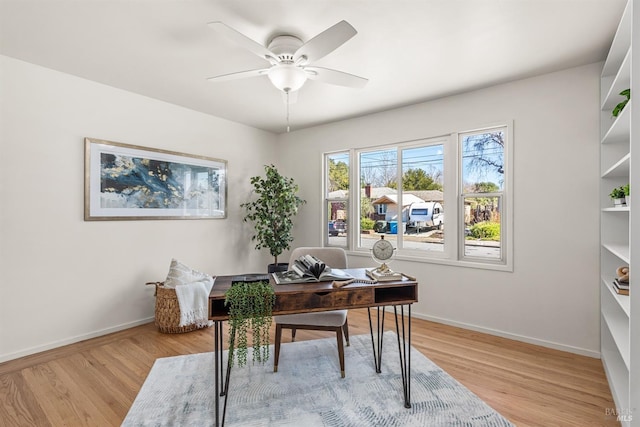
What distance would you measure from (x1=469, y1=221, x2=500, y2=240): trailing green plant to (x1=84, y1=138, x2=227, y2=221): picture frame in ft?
10.4

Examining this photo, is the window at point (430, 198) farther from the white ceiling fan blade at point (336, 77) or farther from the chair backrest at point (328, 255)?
the white ceiling fan blade at point (336, 77)

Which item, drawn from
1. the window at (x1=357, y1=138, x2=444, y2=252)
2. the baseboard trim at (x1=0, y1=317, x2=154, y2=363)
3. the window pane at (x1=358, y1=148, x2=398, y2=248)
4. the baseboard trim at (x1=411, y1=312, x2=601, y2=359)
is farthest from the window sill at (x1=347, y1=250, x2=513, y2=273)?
the baseboard trim at (x1=0, y1=317, x2=154, y2=363)

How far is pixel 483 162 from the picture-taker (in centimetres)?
331

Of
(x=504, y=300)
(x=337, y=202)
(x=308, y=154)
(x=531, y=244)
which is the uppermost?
(x=308, y=154)

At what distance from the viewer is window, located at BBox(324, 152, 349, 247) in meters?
4.43

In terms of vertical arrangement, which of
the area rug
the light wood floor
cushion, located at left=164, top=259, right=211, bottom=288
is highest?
cushion, located at left=164, top=259, right=211, bottom=288

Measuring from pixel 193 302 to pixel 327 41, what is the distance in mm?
2781

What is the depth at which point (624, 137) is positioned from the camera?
2.37 m

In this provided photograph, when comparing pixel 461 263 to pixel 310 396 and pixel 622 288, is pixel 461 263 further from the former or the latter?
pixel 310 396

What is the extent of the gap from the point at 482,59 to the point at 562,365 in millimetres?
2607

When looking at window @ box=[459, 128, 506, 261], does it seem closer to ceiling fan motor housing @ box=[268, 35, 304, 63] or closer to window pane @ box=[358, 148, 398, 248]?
window pane @ box=[358, 148, 398, 248]

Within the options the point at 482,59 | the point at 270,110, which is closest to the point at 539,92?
the point at 482,59

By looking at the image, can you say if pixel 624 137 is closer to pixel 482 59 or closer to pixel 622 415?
pixel 482 59

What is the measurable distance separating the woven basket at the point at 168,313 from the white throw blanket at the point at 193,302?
0.19 feet
